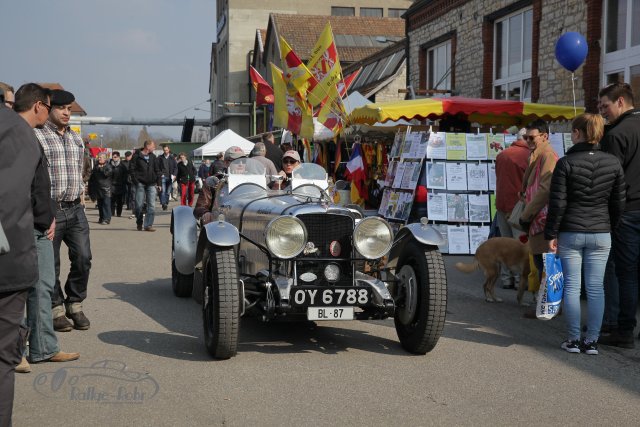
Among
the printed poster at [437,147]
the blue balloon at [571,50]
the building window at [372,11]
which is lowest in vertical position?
the printed poster at [437,147]

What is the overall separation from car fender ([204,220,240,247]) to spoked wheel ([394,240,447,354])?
1.40m

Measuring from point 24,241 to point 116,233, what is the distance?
44.7ft

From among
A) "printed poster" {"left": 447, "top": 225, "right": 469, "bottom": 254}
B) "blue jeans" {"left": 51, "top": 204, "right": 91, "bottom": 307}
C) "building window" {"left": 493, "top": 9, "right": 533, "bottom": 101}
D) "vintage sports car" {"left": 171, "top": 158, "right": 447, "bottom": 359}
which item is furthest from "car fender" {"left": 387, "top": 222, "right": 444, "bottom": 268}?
"building window" {"left": 493, "top": 9, "right": 533, "bottom": 101}

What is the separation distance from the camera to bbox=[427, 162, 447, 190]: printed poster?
13.0m

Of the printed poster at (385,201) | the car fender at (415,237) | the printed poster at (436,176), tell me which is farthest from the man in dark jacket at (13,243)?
the printed poster at (385,201)

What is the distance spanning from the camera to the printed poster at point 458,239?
41.9 ft

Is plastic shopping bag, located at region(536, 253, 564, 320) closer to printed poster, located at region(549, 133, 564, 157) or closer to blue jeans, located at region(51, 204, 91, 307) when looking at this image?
blue jeans, located at region(51, 204, 91, 307)

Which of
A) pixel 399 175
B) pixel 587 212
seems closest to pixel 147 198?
pixel 399 175

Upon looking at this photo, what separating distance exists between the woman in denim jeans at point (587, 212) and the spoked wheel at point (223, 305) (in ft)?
8.23

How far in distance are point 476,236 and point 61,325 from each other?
7.51m

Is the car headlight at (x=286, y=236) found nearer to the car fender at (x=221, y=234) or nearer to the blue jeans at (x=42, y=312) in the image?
the car fender at (x=221, y=234)

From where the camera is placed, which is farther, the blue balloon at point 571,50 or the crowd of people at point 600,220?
the blue balloon at point 571,50

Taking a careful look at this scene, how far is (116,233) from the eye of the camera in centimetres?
1714

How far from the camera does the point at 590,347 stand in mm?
6473
